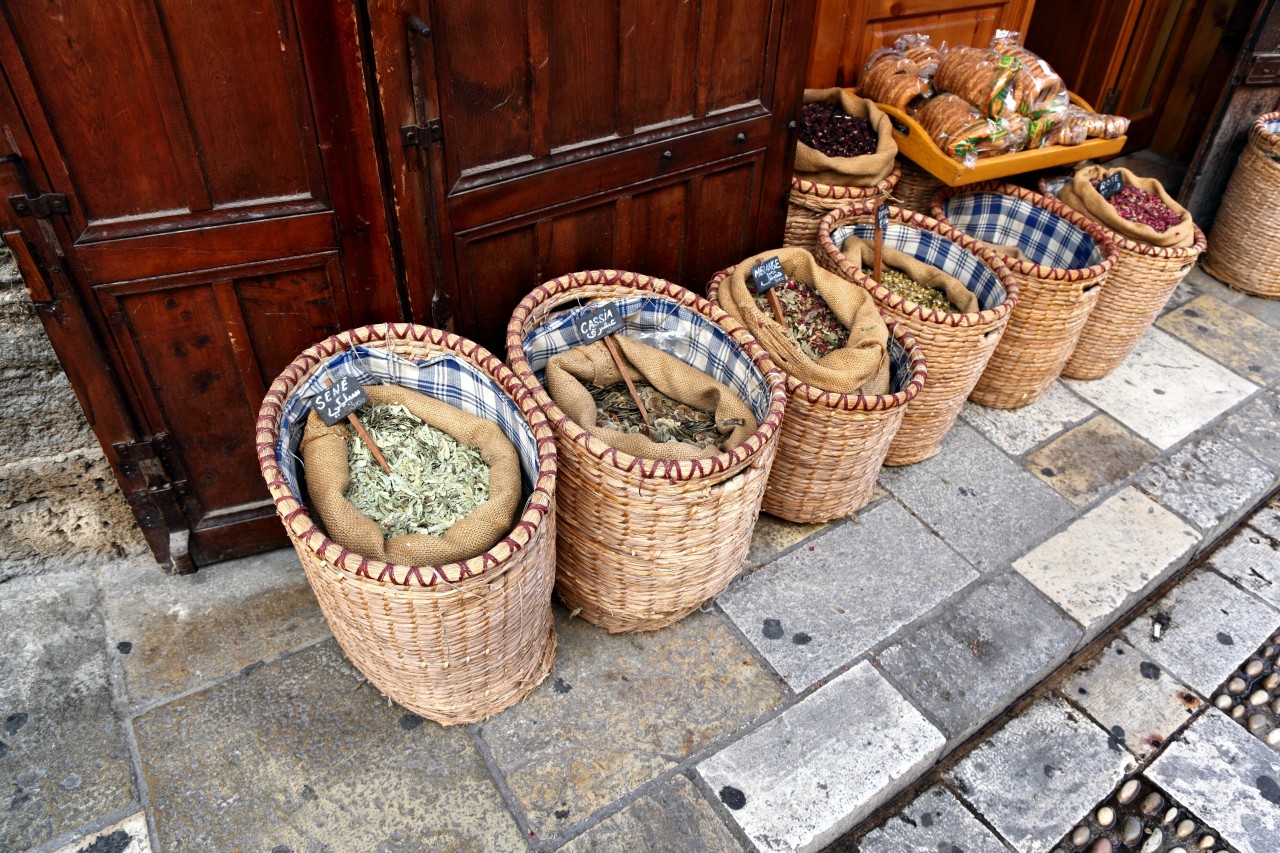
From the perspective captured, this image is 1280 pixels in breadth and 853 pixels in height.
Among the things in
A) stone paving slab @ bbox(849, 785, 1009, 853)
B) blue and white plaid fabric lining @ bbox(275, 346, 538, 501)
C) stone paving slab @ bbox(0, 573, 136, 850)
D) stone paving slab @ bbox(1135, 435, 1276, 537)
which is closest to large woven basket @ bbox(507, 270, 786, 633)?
blue and white plaid fabric lining @ bbox(275, 346, 538, 501)

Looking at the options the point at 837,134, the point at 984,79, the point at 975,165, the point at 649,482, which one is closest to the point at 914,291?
the point at 975,165

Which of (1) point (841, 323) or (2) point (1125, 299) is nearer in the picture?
(1) point (841, 323)

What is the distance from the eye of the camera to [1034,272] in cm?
357

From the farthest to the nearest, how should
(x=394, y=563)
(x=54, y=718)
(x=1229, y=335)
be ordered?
(x=1229, y=335)
(x=54, y=718)
(x=394, y=563)

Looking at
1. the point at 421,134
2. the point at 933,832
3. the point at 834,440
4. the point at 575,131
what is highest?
the point at 421,134

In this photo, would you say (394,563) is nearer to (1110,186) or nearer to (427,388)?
(427,388)

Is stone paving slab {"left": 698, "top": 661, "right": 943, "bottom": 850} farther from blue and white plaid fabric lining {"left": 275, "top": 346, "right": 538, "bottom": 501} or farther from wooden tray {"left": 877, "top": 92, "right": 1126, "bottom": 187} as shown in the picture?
wooden tray {"left": 877, "top": 92, "right": 1126, "bottom": 187}

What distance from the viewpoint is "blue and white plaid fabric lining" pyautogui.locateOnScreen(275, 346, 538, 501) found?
247 cm

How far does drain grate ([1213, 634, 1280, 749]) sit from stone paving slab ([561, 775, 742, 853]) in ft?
6.54

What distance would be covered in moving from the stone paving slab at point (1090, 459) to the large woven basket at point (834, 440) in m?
0.98

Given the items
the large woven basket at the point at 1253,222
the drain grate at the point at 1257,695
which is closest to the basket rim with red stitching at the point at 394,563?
the drain grate at the point at 1257,695

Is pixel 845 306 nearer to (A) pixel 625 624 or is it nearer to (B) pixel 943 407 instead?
(B) pixel 943 407

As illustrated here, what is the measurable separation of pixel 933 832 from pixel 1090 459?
2026mm

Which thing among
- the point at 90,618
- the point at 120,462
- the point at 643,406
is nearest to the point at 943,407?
the point at 643,406
